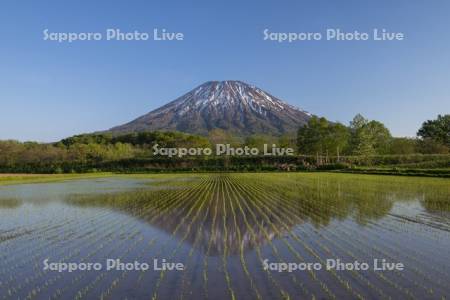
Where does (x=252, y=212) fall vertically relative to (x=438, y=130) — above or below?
below

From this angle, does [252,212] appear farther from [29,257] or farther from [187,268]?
[29,257]

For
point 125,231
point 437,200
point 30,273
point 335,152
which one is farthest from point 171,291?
point 335,152

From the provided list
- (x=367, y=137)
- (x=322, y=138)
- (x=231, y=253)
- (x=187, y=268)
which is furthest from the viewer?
(x=322, y=138)

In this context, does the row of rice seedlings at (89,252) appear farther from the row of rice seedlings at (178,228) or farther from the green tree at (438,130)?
the green tree at (438,130)

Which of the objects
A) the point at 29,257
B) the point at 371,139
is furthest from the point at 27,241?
the point at 371,139

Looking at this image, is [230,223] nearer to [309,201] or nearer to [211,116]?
[309,201]

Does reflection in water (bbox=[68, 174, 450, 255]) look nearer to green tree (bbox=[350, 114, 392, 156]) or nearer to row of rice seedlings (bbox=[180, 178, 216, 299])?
row of rice seedlings (bbox=[180, 178, 216, 299])
